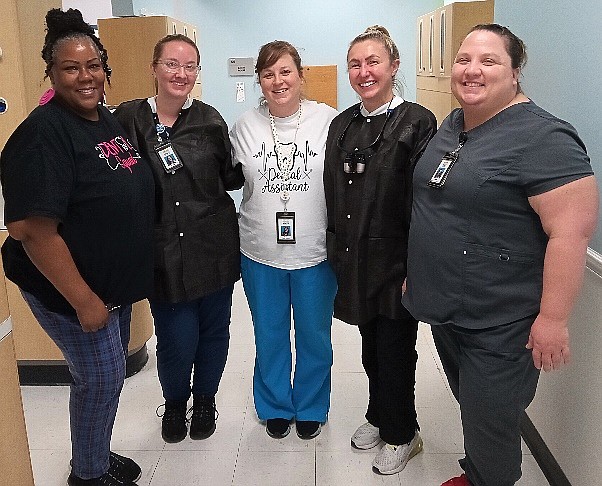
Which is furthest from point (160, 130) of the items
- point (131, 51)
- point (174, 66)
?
point (131, 51)

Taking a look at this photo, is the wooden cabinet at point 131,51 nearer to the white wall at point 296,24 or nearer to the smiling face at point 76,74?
the smiling face at point 76,74

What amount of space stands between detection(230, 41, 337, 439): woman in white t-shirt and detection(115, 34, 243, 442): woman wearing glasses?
96 millimetres

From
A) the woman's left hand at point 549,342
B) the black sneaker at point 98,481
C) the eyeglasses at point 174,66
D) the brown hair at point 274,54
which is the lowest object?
the black sneaker at point 98,481

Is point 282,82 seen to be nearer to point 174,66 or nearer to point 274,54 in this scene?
point 274,54

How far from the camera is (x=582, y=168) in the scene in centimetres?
144

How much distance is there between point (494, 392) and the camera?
1652 mm

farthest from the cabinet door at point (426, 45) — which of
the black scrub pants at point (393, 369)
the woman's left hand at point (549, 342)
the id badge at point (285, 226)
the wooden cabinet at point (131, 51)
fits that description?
the woman's left hand at point (549, 342)

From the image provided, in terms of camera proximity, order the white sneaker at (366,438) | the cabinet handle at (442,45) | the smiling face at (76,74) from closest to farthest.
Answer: the smiling face at (76,74) → the white sneaker at (366,438) → the cabinet handle at (442,45)

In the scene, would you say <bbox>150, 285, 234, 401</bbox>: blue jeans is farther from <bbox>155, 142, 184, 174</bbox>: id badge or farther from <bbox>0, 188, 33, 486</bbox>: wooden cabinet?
<bbox>0, 188, 33, 486</bbox>: wooden cabinet

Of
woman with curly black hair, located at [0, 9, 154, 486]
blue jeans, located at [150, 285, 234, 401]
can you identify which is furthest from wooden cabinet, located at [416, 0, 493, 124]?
woman with curly black hair, located at [0, 9, 154, 486]

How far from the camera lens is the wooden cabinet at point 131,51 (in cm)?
357

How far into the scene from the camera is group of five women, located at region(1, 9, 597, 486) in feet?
5.13

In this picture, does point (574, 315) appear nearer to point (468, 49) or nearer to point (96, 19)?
point (468, 49)

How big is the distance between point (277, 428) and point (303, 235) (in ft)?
2.76
